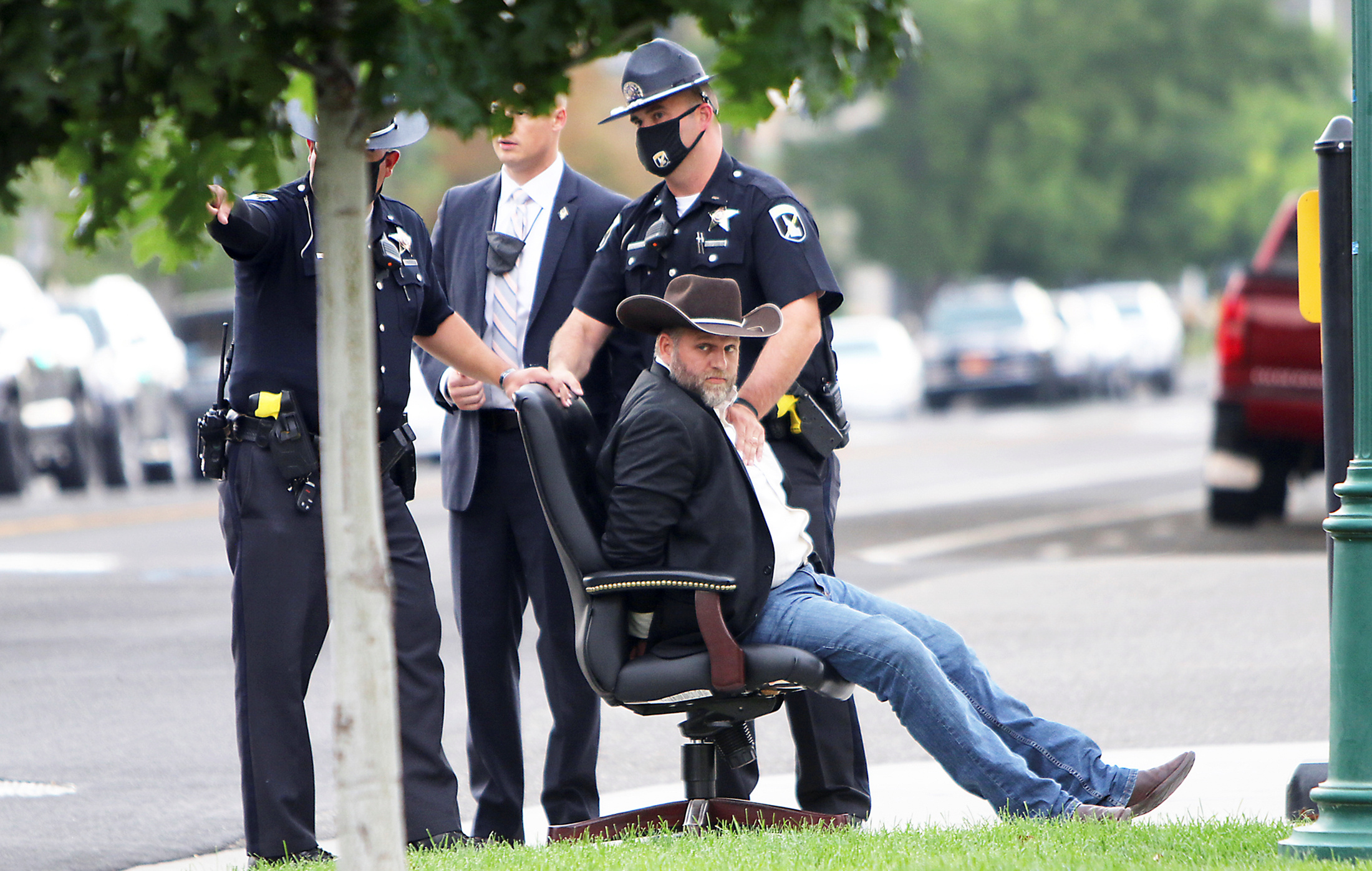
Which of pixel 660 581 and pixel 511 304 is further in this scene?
pixel 511 304

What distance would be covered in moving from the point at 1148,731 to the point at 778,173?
46.3 metres

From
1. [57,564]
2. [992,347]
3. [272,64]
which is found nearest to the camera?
[272,64]

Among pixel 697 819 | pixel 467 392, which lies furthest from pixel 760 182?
pixel 697 819

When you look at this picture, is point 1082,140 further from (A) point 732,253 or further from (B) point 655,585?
(B) point 655,585

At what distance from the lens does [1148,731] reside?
23.4 feet

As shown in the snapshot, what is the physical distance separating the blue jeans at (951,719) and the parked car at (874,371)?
2741cm

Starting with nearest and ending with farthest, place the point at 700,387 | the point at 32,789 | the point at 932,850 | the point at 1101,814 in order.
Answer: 1. the point at 932,850
2. the point at 1101,814
3. the point at 700,387
4. the point at 32,789

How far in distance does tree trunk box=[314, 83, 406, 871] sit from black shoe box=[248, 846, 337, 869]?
4.55 ft

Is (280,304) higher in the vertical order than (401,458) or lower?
higher

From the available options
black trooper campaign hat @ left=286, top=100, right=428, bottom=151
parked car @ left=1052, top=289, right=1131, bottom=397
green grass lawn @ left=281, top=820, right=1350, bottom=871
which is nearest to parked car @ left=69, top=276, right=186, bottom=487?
black trooper campaign hat @ left=286, top=100, right=428, bottom=151

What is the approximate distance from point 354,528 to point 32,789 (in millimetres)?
3528

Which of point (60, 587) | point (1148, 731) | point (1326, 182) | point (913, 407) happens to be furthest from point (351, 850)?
point (913, 407)

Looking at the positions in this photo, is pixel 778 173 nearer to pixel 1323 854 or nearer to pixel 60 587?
pixel 60 587

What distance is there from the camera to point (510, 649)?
226 inches
